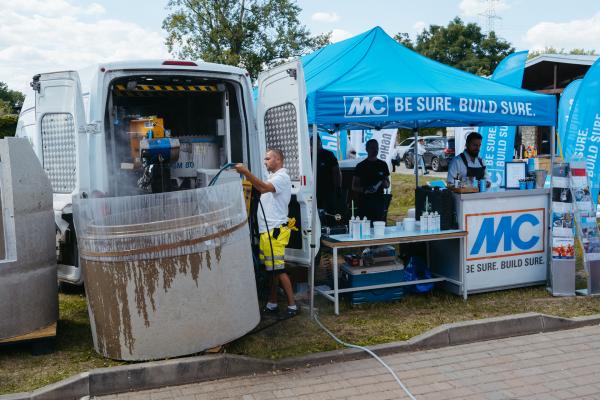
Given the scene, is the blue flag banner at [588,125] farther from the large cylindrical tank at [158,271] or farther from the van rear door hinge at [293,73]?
the large cylindrical tank at [158,271]

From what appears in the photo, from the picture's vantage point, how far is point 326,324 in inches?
219

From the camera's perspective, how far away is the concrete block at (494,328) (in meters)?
5.23

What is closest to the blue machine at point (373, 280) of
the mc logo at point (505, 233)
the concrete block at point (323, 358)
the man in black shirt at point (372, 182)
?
the mc logo at point (505, 233)

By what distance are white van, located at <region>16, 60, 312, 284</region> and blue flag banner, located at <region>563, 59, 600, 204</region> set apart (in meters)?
5.14

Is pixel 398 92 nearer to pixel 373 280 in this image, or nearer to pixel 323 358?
pixel 373 280

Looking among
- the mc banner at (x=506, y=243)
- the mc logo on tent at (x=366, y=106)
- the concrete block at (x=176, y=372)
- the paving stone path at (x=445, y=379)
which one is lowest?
the paving stone path at (x=445, y=379)

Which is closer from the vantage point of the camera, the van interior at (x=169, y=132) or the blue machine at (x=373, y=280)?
the van interior at (x=169, y=132)

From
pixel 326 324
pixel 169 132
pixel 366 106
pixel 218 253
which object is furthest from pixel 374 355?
pixel 169 132

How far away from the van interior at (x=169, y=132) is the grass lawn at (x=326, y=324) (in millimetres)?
1528

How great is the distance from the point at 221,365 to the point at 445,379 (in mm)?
1735

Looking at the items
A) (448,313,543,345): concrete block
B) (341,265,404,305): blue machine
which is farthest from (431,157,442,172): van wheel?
(448,313,543,345): concrete block

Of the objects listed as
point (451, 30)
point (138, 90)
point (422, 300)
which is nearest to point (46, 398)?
point (138, 90)

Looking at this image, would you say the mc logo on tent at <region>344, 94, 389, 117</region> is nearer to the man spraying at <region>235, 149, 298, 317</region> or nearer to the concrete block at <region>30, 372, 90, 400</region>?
the man spraying at <region>235, 149, 298, 317</region>

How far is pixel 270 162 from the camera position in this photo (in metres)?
5.47
